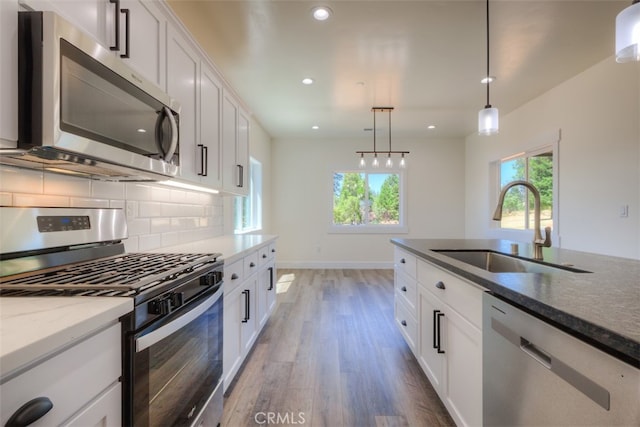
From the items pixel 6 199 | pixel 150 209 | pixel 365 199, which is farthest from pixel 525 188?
pixel 6 199

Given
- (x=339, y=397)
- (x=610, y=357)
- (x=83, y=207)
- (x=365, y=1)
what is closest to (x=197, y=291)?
(x=83, y=207)

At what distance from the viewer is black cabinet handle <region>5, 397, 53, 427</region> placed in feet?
1.74

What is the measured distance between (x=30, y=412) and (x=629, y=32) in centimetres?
210

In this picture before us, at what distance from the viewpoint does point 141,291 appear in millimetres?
896

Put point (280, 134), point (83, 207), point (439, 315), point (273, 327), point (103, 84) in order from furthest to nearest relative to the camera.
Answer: point (280, 134), point (273, 327), point (439, 315), point (83, 207), point (103, 84)

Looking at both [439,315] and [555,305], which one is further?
[439,315]

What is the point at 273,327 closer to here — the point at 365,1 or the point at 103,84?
the point at 103,84

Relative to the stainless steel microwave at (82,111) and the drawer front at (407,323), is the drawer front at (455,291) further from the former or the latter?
the stainless steel microwave at (82,111)

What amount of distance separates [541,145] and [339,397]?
3884mm

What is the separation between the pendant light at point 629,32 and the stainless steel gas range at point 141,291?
1.92m

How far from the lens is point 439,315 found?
5.13 feet

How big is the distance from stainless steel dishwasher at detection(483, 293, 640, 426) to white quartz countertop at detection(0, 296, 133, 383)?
118 cm

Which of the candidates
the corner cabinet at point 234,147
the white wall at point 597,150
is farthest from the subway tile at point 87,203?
the white wall at point 597,150

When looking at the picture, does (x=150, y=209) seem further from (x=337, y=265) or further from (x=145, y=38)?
(x=337, y=265)
